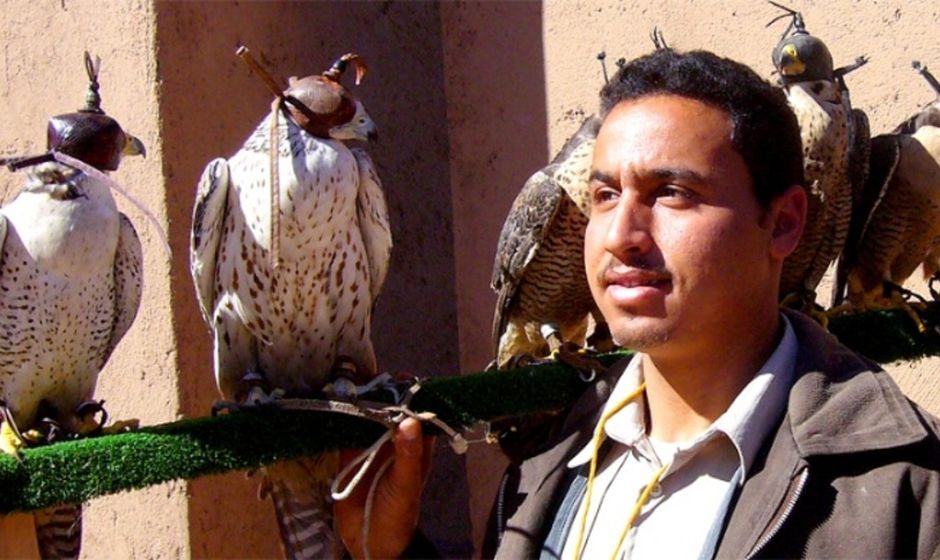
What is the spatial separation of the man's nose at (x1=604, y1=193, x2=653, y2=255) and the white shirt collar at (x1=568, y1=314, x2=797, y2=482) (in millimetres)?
217

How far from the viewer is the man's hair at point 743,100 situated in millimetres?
1473

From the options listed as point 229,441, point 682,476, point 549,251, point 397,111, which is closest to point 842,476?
point 682,476

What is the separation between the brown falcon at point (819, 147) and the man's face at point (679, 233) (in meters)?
1.77

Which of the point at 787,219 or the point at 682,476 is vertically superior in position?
the point at 787,219

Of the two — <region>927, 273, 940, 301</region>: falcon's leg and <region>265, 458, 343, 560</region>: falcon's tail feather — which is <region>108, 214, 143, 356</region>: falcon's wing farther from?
<region>927, 273, 940, 301</region>: falcon's leg

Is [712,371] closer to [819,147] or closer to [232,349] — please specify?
[232,349]

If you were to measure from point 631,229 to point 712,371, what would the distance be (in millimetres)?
211

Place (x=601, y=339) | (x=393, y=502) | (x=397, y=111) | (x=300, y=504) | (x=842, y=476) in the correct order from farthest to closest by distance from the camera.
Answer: (x=397, y=111) → (x=601, y=339) → (x=300, y=504) → (x=393, y=502) → (x=842, y=476)

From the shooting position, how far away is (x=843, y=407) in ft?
4.57

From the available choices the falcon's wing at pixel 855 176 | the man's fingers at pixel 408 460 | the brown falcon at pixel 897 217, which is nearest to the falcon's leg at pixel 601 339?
the brown falcon at pixel 897 217

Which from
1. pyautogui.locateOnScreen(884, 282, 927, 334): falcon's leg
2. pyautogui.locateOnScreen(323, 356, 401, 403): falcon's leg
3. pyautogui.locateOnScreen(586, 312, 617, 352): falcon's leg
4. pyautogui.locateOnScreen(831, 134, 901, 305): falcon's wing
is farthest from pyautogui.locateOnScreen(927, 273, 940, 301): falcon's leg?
pyautogui.locateOnScreen(323, 356, 401, 403): falcon's leg

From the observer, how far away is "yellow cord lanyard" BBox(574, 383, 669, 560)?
147 cm

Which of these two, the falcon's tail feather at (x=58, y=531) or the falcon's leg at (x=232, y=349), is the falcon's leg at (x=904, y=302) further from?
the falcon's tail feather at (x=58, y=531)

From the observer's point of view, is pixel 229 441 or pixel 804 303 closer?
pixel 229 441
